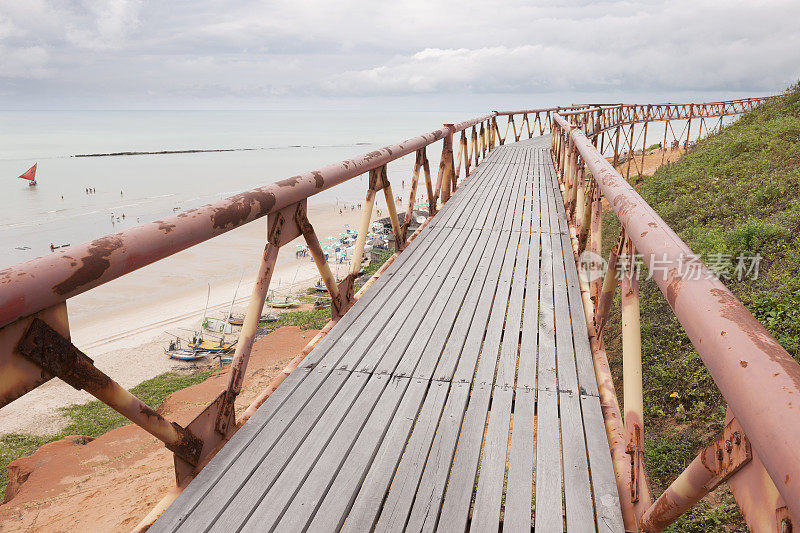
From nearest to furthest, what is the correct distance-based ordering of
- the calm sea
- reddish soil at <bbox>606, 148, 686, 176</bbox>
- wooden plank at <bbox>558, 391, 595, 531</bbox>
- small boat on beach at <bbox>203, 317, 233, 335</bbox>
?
wooden plank at <bbox>558, 391, 595, 531</bbox>
small boat on beach at <bbox>203, 317, 233, 335</bbox>
reddish soil at <bbox>606, 148, 686, 176</bbox>
the calm sea

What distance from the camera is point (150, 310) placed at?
82.6 ft

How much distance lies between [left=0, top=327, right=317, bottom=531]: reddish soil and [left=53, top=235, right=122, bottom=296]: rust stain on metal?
30.7 feet

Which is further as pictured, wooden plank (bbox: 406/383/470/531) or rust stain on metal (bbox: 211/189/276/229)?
rust stain on metal (bbox: 211/189/276/229)

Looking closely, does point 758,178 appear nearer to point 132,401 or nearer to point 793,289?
point 793,289

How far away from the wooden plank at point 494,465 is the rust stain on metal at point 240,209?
153 centimetres

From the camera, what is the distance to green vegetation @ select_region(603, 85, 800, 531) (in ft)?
13.6

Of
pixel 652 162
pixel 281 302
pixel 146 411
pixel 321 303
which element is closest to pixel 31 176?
pixel 281 302

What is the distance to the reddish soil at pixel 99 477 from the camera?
373 inches

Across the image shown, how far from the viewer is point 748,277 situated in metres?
5.53

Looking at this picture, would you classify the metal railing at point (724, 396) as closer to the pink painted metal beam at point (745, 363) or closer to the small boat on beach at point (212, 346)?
the pink painted metal beam at point (745, 363)

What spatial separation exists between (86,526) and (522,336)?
10.2m

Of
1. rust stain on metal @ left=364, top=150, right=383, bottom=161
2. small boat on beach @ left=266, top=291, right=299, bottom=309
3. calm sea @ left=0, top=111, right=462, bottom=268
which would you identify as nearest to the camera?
rust stain on metal @ left=364, top=150, right=383, bottom=161

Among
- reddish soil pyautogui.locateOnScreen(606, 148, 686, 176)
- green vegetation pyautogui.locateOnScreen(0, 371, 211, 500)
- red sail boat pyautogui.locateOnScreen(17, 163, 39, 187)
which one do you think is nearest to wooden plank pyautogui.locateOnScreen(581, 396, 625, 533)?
green vegetation pyautogui.locateOnScreen(0, 371, 211, 500)

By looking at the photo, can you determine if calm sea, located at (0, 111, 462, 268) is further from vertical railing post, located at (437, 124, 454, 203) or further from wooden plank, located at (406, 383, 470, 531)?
wooden plank, located at (406, 383, 470, 531)
